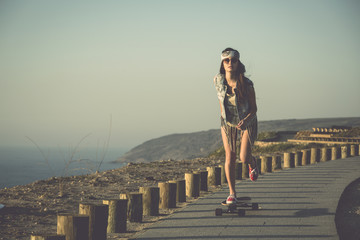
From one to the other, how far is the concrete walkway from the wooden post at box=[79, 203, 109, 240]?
0.44 metres

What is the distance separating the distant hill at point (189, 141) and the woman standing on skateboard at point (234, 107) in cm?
4877

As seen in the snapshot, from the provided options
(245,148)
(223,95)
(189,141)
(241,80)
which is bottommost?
(189,141)

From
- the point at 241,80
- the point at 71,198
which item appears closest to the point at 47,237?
the point at 241,80

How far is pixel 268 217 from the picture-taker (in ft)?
19.5

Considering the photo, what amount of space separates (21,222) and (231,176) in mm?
3363

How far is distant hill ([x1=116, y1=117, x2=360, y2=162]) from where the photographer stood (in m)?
56.9

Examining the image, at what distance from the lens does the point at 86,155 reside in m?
11.2

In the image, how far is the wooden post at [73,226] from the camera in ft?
14.1

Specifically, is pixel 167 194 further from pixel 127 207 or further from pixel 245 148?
pixel 245 148

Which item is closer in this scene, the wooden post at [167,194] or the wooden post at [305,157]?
the wooden post at [167,194]

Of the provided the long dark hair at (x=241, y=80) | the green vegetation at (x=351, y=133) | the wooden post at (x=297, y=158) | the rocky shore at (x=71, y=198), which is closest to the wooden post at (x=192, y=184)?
the rocky shore at (x=71, y=198)

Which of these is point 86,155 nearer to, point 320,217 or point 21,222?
point 21,222

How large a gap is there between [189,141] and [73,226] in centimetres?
6054

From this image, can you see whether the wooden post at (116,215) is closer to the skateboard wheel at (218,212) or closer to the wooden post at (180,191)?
the skateboard wheel at (218,212)
